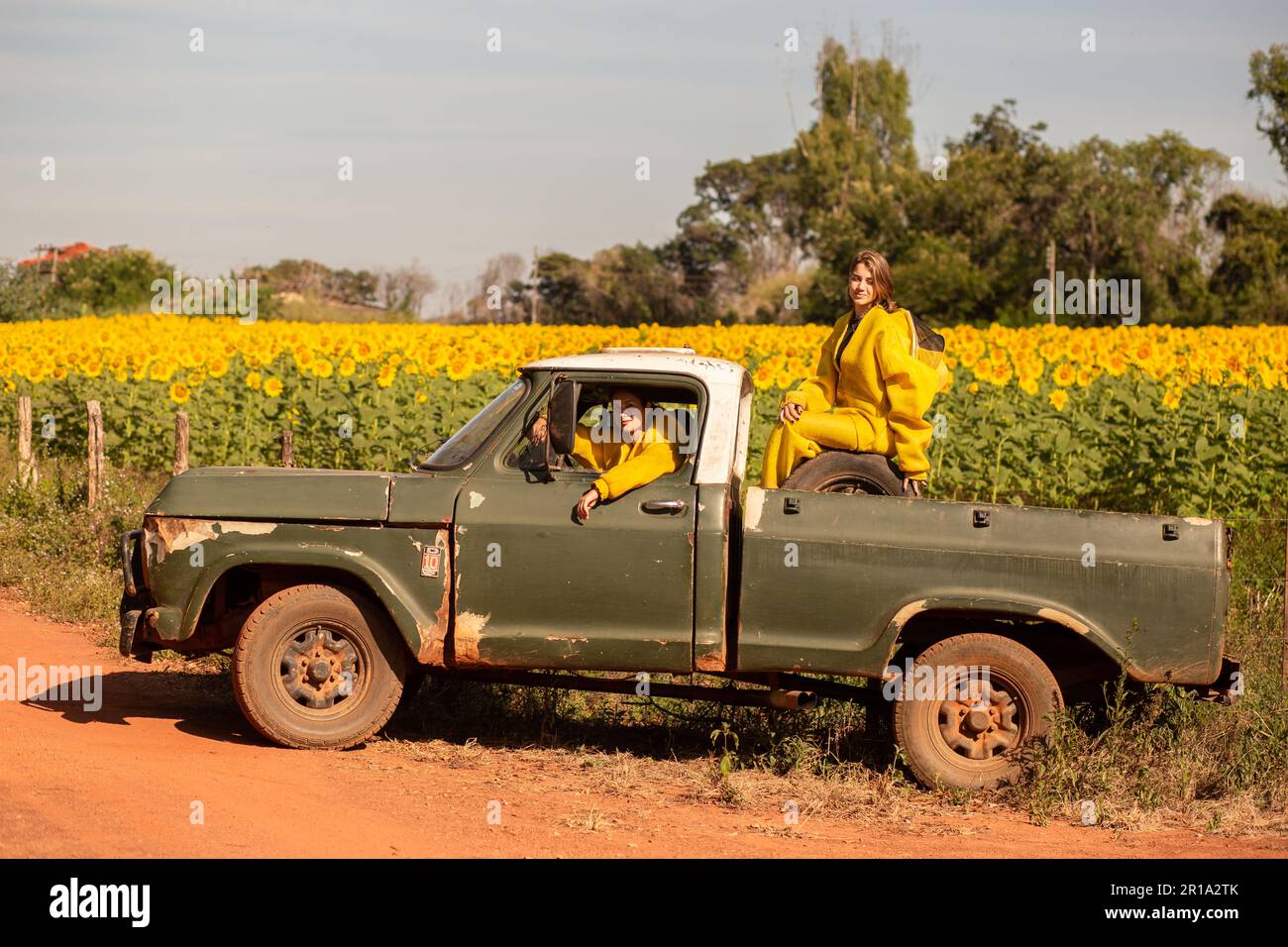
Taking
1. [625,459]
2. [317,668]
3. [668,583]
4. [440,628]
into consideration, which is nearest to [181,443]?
[317,668]

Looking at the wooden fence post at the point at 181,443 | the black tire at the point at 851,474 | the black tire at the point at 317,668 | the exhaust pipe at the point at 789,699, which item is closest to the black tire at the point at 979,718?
the exhaust pipe at the point at 789,699

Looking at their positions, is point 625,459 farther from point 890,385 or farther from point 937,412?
point 937,412

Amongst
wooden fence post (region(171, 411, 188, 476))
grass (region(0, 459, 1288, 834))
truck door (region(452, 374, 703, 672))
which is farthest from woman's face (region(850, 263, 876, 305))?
wooden fence post (region(171, 411, 188, 476))

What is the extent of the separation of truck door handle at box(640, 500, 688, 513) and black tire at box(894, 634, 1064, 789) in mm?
1317

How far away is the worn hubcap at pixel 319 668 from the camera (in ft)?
24.6

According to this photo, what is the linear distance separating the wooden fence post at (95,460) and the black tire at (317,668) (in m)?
6.57

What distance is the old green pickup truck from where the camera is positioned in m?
6.96

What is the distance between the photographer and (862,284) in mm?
8336

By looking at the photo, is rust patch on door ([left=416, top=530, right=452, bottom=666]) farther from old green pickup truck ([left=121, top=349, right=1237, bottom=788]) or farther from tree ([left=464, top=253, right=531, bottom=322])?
tree ([left=464, top=253, right=531, bottom=322])

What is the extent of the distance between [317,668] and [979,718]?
314 cm

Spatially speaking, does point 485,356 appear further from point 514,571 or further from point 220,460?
point 514,571
